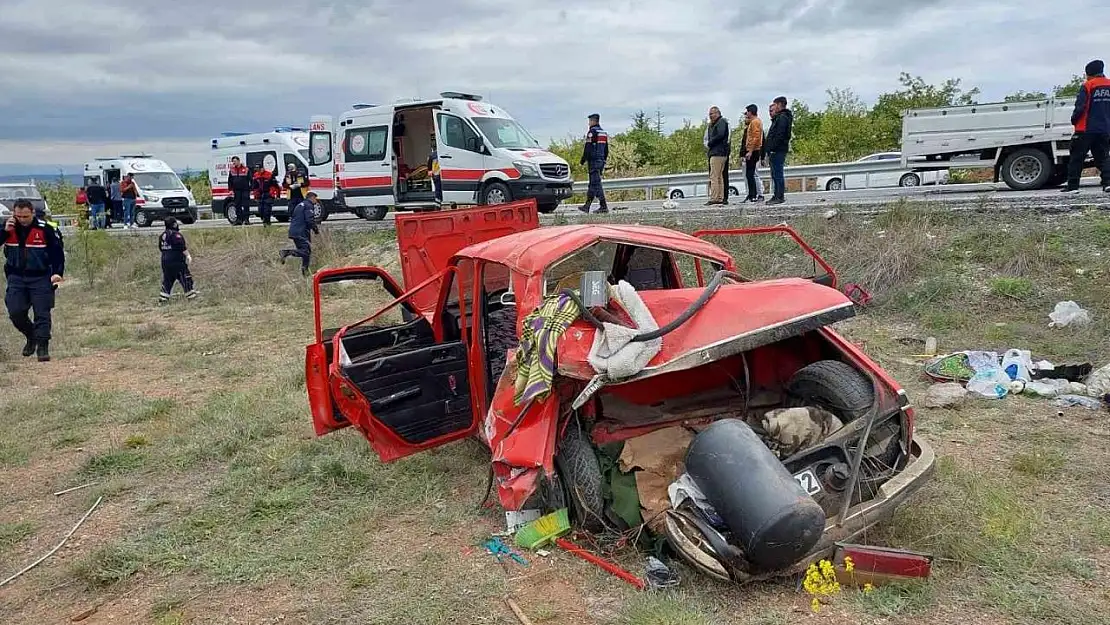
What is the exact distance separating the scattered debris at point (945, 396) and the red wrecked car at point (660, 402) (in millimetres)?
1995

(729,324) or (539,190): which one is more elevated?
(539,190)

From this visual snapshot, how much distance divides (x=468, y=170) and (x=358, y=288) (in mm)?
2931

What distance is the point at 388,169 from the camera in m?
16.1

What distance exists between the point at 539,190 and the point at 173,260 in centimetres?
631

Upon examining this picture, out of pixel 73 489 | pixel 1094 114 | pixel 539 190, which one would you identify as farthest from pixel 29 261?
pixel 1094 114

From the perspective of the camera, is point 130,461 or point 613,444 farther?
point 130,461

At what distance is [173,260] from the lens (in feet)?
44.0

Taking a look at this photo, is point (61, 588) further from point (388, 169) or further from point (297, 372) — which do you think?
point (388, 169)

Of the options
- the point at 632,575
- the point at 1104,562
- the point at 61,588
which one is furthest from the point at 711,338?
the point at 61,588

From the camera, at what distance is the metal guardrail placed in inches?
705

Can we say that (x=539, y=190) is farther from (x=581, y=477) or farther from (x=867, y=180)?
(x=581, y=477)

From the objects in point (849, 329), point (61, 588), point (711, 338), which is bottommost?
point (61, 588)

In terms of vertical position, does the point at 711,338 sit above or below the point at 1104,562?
above

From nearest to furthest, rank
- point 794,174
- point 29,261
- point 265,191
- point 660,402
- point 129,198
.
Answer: point 660,402
point 29,261
point 794,174
point 265,191
point 129,198
